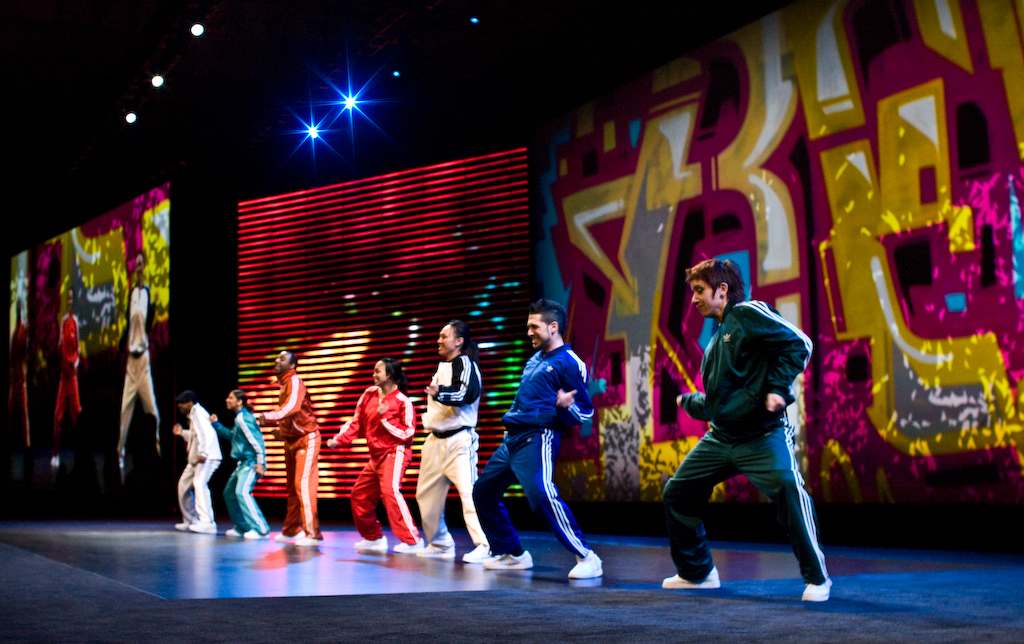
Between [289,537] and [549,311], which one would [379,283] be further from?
[549,311]

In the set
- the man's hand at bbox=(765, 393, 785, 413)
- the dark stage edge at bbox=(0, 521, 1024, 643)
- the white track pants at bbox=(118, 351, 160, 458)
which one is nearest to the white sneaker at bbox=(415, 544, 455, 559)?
the dark stage edge at bbox=(0, 521, 1024, 643)

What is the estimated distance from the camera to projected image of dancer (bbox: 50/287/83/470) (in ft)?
52.3

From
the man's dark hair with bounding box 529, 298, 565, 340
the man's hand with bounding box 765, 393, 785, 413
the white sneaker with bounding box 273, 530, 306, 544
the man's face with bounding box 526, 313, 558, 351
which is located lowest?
the white sneaker with bounding box 273, 530, 306, 544

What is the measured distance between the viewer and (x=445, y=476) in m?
7.16

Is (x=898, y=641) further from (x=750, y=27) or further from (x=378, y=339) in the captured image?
(x=378, y=339)

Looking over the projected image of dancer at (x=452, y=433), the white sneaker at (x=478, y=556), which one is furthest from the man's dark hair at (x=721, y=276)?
the white sneaker at (x=478, y=556)

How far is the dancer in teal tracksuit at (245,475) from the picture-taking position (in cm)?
935

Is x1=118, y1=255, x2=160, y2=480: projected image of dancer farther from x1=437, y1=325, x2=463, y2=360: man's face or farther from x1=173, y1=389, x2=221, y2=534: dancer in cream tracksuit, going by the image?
x1=437, y1=325, x2=463, y2=360: man's face

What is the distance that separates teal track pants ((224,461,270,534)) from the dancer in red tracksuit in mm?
1952

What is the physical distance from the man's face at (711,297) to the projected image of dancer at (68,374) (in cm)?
1325

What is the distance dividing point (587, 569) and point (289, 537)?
4206 mm

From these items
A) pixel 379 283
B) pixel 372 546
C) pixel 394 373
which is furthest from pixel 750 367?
pixel 379 283

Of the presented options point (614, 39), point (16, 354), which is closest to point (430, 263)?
point (614, 39)

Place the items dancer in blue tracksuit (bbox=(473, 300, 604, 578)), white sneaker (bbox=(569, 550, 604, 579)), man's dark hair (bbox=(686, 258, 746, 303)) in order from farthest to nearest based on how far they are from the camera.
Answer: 1. dancer in blue tracksuit (bbox=(473, 300, 604, 578))
2. white sneaker (bbox=(569, 550, 604, 579))
3. man's dark hair (bbox=(686, 258, 746, 303))
